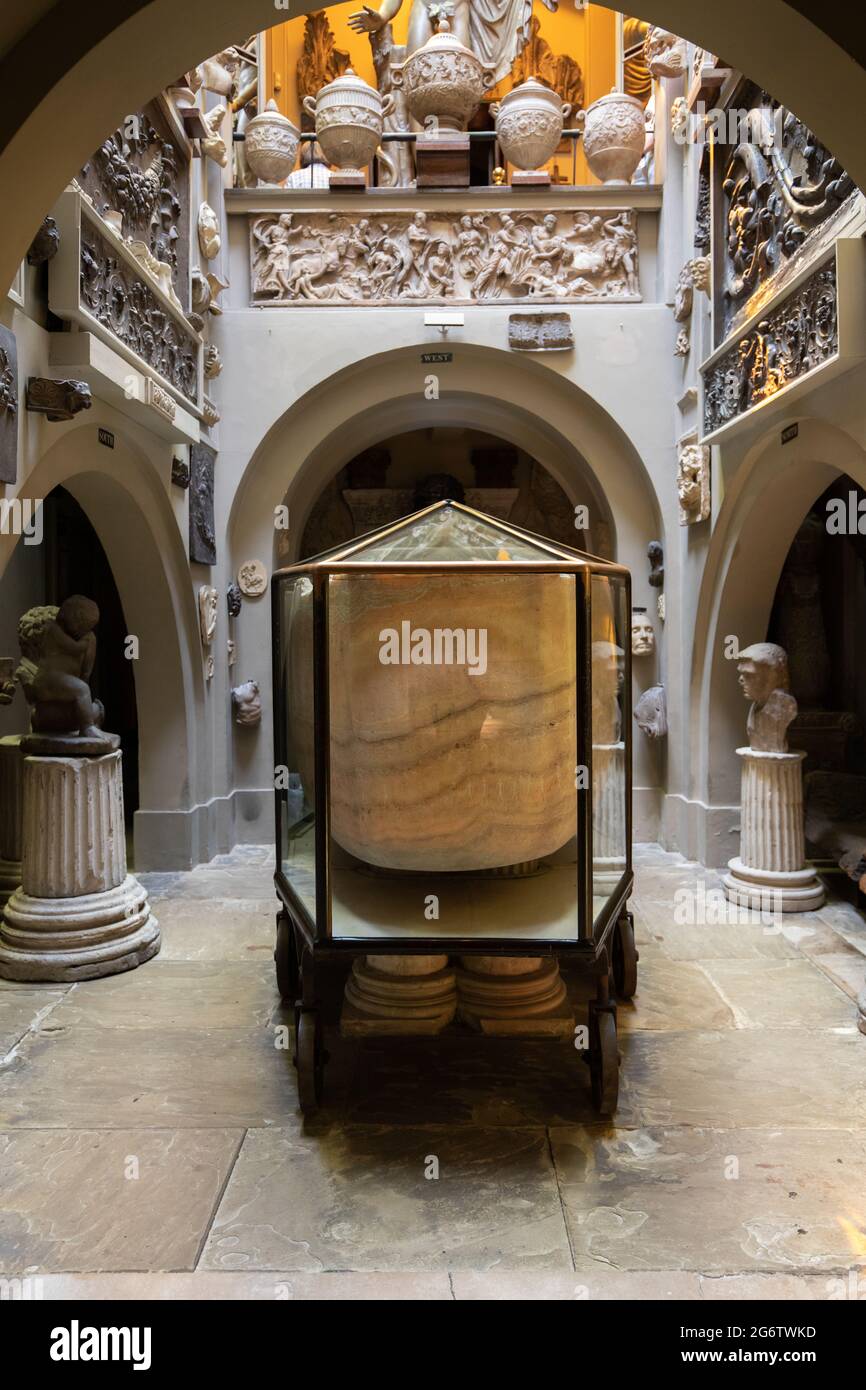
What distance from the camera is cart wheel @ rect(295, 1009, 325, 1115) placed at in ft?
12.5

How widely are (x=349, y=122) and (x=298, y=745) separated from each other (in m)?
6.04

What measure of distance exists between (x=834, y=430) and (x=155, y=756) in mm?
5321

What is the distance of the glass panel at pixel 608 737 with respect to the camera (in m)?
4.18

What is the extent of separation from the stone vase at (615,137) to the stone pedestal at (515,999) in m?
6.84

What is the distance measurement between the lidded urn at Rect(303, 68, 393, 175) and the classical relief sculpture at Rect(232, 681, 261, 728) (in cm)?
440

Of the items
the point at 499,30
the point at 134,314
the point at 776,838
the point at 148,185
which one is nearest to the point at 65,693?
the point at 134,314

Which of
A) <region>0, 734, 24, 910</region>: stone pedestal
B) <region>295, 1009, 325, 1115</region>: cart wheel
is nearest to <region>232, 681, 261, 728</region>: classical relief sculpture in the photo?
<region>0, 734, 24, 910</region>: stone pedestal

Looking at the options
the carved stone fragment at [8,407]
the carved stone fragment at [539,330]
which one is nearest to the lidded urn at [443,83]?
Answer: the carved stone fragment at [539,330]

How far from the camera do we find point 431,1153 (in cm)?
360

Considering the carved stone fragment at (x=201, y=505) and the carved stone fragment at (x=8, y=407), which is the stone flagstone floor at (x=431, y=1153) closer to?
the carved stone fragment at (x=8, y=407)

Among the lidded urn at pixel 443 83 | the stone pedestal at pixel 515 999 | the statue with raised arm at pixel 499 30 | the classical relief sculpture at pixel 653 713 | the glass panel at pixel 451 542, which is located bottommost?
the stone pedestal at pixel 515 999

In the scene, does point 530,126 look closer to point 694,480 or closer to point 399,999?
point 694,480

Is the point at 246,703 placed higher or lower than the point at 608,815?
higher

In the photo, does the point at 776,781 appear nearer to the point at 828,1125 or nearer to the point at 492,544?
the point at 828,1125
